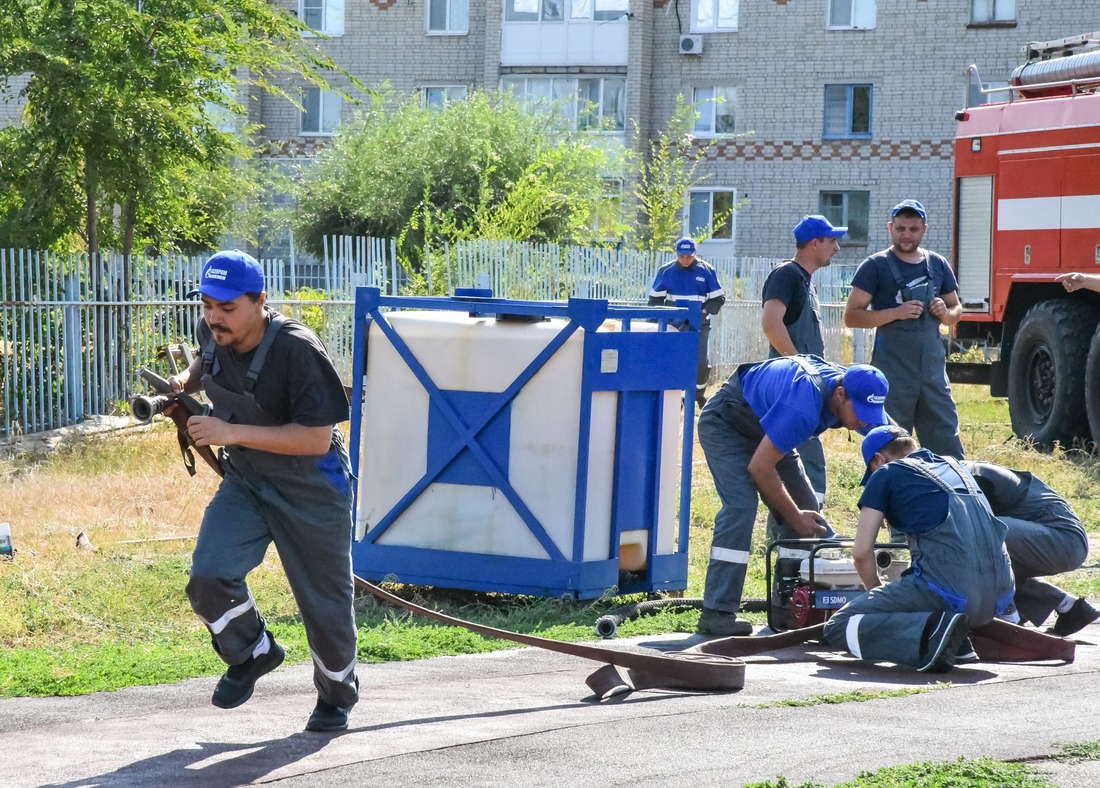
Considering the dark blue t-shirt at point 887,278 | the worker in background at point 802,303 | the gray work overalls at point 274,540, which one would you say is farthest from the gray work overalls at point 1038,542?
the gray work overalls at point 274,540

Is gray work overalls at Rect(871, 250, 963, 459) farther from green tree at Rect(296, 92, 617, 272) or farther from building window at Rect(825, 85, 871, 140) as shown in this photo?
building window at Rect(825, 85, 871, 140)

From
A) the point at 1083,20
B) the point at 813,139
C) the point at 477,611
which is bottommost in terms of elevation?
the point at 477,611

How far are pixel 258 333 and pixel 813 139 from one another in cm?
3080

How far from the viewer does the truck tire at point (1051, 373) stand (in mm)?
12695

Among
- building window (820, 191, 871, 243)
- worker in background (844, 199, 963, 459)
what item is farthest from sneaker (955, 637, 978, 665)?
building window (820, 191, 871, 243)

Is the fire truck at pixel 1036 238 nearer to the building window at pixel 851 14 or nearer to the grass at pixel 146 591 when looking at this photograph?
the grass at pixel 146 591

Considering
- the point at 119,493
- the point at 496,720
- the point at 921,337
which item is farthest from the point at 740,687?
the point at 119,493

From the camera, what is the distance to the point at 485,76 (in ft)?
116

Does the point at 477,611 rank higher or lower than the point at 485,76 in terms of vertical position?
lower

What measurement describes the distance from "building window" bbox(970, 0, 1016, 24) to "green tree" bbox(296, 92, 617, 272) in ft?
33.8

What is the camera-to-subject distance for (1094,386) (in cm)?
1229

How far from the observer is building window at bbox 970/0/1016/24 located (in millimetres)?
32625

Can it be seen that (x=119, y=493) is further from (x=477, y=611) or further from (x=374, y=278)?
(x=374, y=278)

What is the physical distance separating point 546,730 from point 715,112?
31379 mm
